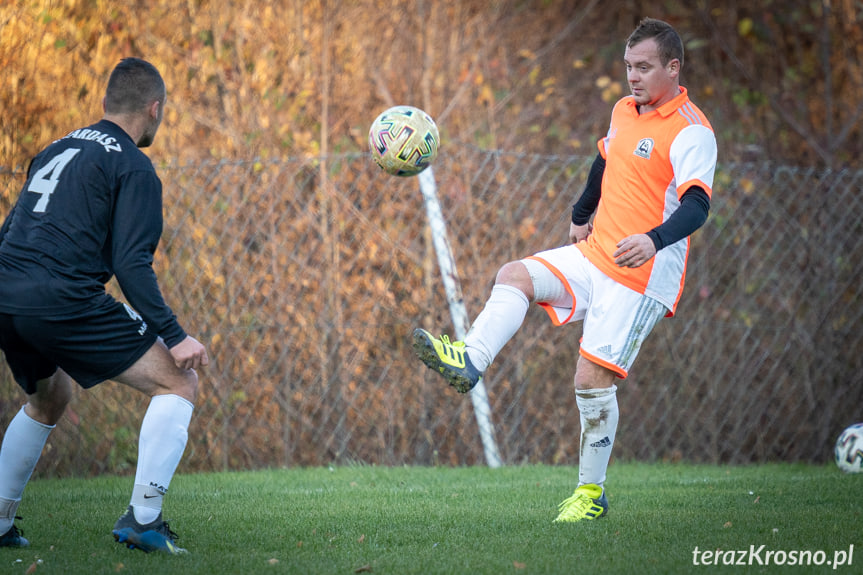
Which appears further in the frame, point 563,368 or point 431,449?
point 563,368

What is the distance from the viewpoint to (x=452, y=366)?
327 cm

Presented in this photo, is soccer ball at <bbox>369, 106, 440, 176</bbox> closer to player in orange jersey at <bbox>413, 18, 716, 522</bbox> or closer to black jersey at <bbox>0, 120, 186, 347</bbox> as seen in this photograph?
player in orange jersey at <bbox>413, 18, 716, 522</bbox>

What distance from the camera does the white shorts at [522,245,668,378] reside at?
364 cm

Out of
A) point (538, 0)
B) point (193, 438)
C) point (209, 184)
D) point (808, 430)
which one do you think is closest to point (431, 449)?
point (193, 438)

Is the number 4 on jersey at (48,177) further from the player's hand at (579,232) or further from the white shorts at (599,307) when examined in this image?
the player's hand at (579,232)

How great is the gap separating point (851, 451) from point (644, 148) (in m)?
2.81

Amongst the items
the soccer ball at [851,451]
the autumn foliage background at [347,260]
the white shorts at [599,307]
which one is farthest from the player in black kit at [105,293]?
the soccer ball at [851,451]

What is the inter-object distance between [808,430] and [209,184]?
4.41 meters

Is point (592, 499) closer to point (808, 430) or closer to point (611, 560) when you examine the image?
point (611, 560)

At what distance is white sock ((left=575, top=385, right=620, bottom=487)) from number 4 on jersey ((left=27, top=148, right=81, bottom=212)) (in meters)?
2.14

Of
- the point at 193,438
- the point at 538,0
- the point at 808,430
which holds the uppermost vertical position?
the point at 538,0

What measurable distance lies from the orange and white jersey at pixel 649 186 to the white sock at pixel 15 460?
2.23 metres

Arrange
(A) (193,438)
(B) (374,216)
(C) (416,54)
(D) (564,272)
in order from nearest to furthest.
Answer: (D) (564,272)
(A) (193,438)
(B) (374,216)
(C) (416,54)

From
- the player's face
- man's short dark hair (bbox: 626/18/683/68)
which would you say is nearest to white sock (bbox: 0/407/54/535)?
the player's face
